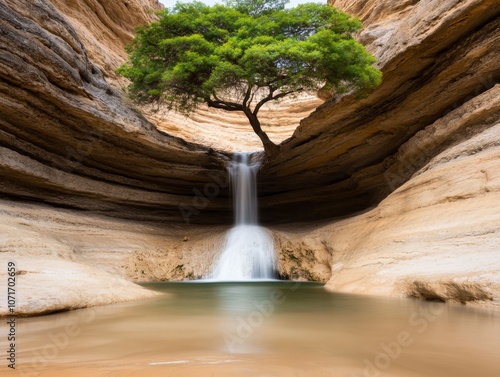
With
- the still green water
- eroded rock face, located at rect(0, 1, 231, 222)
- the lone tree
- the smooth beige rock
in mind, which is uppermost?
the lone tree

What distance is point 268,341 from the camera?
3504 millimetres

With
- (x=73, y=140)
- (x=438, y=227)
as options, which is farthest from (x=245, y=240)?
(x=438, y=227)

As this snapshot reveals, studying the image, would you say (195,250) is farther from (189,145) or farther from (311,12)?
(311,12)

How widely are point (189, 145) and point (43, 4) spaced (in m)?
6.56

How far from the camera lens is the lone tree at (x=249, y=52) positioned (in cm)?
1212

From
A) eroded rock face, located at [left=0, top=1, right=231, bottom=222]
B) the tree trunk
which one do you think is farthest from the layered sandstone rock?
eroded rock face, located at [left=0, top=1, right=231, bottom=222]

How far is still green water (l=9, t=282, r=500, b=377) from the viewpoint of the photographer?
261 cm

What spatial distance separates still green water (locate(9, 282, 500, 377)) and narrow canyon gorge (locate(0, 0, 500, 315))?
3.47 feet

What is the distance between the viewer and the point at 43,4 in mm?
11602

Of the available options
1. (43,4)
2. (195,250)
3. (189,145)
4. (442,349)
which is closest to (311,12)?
(189,145)

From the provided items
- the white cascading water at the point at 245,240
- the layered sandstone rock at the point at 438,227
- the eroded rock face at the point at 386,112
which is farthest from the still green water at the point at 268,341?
the eroded rock face at the point at 386,112

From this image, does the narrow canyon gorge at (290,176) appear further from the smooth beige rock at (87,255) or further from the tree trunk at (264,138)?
the tree trunk at (264,138)

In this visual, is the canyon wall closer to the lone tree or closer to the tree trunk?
the tree trunk

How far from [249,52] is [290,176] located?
6.31 metres
